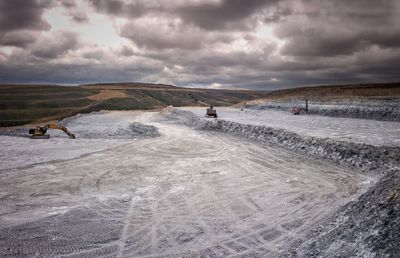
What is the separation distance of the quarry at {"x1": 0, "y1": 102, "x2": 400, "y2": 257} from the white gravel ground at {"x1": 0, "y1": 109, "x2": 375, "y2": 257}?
0.12 ft

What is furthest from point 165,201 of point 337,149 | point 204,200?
point 337,149

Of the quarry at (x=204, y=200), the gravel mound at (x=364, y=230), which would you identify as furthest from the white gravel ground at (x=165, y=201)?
the gravel mound at (x=364, y=230)

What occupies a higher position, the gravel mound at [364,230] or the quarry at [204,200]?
the gravel mound at [364,230]

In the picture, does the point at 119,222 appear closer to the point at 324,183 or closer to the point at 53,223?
the point at 53,223

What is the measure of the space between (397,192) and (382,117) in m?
27.7

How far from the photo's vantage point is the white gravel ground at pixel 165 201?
7613 millimetres

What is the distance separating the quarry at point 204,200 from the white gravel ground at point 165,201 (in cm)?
4

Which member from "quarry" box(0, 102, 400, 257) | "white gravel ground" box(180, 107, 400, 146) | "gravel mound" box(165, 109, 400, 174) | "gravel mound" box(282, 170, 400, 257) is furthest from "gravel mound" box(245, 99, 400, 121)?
"gravel mound" box(282, 170, 400, 257)

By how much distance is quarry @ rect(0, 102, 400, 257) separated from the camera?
23.5 ft

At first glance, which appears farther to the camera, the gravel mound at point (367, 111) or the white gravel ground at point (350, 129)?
the gravel mound at point (367, 111)

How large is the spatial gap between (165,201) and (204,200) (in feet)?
4.05

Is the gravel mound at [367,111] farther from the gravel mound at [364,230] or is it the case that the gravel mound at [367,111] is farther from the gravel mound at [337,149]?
the gravel mound at [364,230]

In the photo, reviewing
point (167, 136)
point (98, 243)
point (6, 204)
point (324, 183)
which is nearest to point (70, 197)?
point (6, 204)

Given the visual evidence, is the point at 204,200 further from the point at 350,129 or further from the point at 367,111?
the point at 367,111
